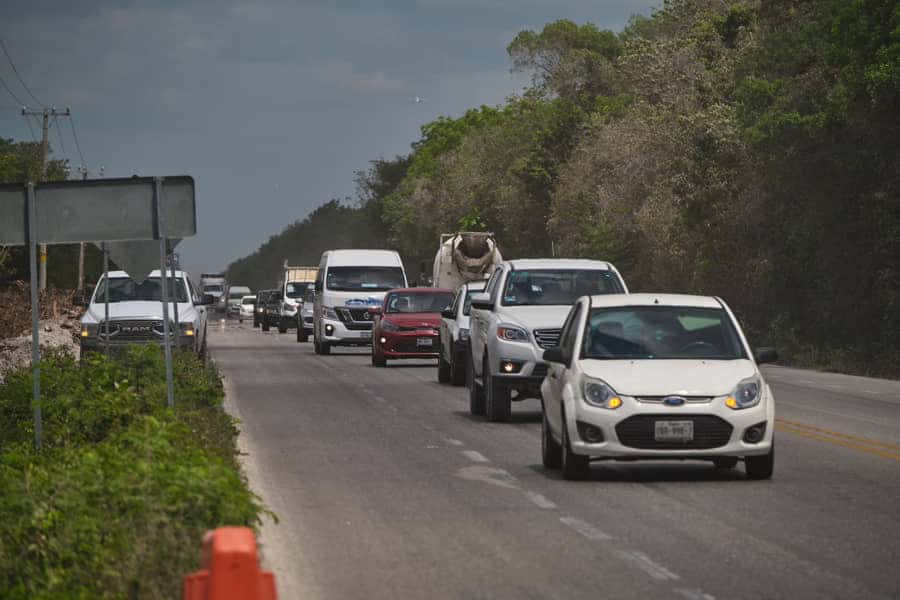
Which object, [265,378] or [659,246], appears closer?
[265,378]

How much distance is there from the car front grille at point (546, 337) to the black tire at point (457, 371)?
8.22m

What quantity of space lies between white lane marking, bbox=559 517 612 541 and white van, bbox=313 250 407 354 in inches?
1311

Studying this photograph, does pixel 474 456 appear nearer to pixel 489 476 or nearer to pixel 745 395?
pixel 489 476

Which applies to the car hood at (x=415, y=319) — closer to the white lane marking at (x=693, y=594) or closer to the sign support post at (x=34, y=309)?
the sign support post at (x=34, y=309)

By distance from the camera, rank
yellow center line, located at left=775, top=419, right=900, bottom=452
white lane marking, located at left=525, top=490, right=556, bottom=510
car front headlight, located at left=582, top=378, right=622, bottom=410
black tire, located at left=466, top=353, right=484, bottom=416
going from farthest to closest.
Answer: black tire, located at left=466, top=353, right=484, bottom=416 → yellow center line, located at left=775, top=419, right=900, bottom=452 → car front headlight, located at left=582, top=378, right=622, bottom=410 → white lane marking, located at left=525, top=490, right=556, bottom=510

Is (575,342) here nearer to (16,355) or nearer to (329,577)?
(329,577)

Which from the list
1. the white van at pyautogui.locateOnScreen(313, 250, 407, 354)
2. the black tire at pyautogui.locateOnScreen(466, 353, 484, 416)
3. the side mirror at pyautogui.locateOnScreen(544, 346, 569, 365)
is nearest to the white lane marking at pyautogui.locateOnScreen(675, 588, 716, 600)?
the side mirror at pyautogui.locateOnScreen(544, 346, 569, 365)

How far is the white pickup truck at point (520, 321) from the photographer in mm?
21156

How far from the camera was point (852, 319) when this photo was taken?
1642 inches

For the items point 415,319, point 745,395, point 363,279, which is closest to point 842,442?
point 745,395

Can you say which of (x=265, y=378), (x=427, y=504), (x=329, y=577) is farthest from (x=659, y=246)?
(x=329, y=577)

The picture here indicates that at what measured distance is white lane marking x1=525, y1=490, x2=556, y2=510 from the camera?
12.9 m

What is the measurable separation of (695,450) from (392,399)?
12.6 metres

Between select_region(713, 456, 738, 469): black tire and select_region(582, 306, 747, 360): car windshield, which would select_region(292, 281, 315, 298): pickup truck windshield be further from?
select_region(713, 456, 738, 469): black tire
